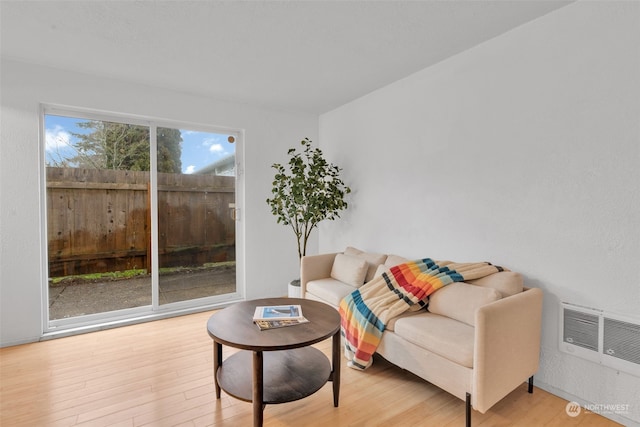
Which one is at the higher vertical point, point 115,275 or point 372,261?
point 372,261

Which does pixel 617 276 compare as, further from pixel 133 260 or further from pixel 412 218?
pixel 133 260

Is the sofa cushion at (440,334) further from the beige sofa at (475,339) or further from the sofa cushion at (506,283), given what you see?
the sofa cushion at (506,283)

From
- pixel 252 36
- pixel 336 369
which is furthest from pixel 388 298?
pixel 252 36

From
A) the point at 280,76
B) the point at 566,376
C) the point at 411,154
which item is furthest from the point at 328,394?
the point at 280,76

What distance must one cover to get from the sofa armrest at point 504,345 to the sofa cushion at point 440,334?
94 mm

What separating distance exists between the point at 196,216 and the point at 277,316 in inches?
84.0

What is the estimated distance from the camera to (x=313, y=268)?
339 centimetres

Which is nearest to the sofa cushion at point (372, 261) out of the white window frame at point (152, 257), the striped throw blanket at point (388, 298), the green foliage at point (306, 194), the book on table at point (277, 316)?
the striped throw blanket at point (388, 298)

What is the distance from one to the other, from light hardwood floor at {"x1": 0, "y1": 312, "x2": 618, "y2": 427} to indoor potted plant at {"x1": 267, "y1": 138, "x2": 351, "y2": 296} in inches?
60.3

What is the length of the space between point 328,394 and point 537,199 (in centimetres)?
189

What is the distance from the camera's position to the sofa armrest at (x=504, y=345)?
65.6 inches

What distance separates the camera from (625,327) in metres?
1.78

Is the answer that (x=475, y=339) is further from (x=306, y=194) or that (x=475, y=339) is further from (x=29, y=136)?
(x=29, y=136)

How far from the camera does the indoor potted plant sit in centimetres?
365
